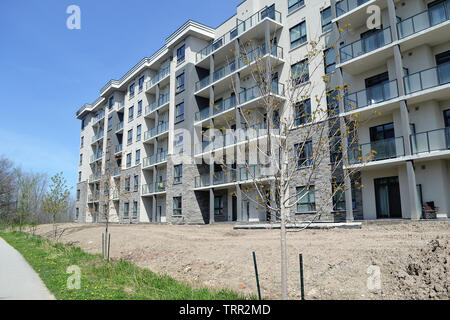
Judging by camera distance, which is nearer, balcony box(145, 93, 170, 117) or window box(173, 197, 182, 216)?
window box(173, 197, 182, 216)

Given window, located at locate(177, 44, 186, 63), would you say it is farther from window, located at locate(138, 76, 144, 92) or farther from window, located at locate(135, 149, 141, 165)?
window, located at locate(135, 149, 141, 165)

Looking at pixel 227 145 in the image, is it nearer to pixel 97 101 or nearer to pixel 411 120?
pixel 411 120

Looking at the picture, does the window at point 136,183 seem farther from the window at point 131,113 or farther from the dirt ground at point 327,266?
the dirt ground at point 327,266

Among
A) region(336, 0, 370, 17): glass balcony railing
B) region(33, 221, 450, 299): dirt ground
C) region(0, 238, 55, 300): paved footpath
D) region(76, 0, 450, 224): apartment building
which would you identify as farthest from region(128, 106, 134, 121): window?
region(33, 221, 450, 299): dirt ground

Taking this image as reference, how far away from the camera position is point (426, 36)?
17.3 m

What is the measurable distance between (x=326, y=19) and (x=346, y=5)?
5.78 ft

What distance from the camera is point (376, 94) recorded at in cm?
1914

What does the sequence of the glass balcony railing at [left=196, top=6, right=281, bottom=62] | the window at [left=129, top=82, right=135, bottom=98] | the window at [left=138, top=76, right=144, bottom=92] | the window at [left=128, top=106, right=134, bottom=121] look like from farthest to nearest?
the window at [left=129, top=82, right=135, bottom=98], the window at [left=128, top=106, right=134, bottom=121], the window at [left=138, top=76, right=144, bottom=92], the glass balcony railing at [left=196, top=6, right=281, bottom=62]

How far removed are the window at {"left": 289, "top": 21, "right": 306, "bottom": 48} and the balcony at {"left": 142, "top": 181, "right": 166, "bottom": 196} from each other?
19.9 metres

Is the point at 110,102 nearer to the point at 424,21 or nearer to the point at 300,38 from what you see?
the point at 300,38

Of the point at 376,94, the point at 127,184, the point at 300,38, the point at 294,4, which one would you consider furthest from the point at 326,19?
the point at 127,184

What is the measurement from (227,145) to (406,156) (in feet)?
44.3

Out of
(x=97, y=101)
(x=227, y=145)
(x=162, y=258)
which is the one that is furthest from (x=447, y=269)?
(x=97, y=101)

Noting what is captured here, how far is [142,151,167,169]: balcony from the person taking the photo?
1384 inches
